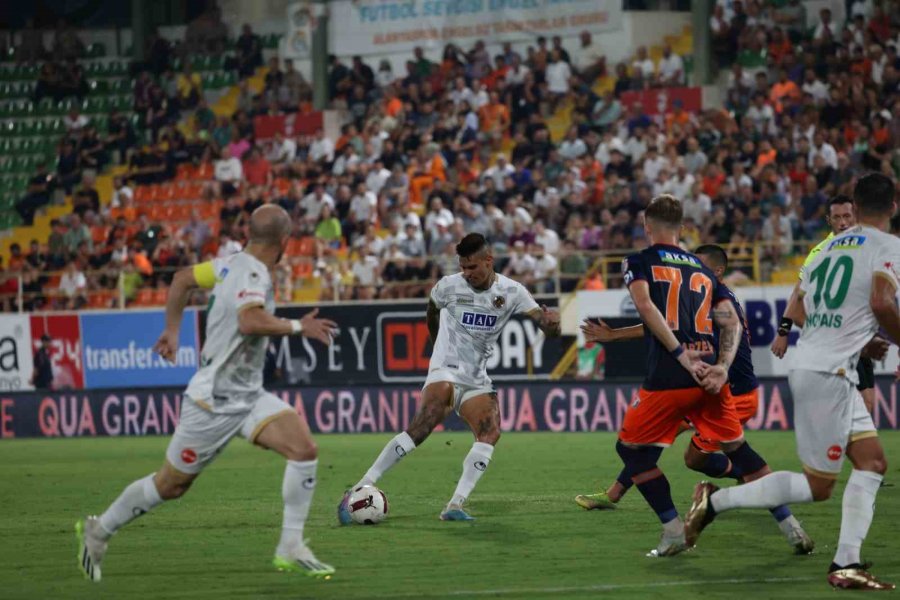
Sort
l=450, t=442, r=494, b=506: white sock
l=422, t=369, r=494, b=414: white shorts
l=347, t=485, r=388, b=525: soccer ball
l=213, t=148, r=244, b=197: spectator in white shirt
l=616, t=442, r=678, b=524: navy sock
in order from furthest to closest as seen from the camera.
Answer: l=213, t=148, r=244, b=197: spectator in white shirt, l=422, t=369, r=494, b=414: white shorts, l=450, t=442, r=494, b=506: white sock, l=347, t=485, r=388, b=525: soccer ball, l=616, t=442, r=678, b=524: navy sock

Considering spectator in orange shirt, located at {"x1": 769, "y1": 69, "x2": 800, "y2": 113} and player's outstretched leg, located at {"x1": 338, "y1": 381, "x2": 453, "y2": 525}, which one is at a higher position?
spectator in orange shirt, located at {"x1": 769, "y1": 69, "x2": 800, "y2": 113}

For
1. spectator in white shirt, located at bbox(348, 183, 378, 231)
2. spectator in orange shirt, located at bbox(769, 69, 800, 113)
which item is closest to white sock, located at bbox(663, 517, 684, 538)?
spectator in orange shirt, located at bbox(769, 69, 800, 113)

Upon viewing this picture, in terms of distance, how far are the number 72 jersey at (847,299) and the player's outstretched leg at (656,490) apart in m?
1.38

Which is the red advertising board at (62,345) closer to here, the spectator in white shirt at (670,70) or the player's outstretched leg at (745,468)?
the spectator in white shirt at (670,70)

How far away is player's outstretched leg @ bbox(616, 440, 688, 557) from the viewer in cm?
962

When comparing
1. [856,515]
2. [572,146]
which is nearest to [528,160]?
[572,146]

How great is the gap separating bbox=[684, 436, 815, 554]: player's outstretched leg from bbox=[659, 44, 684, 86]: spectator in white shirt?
1970cm

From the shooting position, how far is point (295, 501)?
28.8ft

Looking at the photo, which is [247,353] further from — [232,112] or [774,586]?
[232,112]

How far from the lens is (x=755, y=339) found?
75.7ft

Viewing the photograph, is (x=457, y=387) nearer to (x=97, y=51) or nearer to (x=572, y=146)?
(x=572, y=146)

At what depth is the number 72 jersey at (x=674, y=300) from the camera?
9508 millimetres

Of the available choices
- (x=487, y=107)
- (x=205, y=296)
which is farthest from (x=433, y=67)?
(x=205, y=296)

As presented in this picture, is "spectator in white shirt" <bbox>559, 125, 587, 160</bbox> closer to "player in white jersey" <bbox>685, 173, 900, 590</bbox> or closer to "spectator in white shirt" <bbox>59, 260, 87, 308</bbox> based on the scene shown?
"spectator in white shirt" <bbox>59, 260, 87, 308</bbox>
